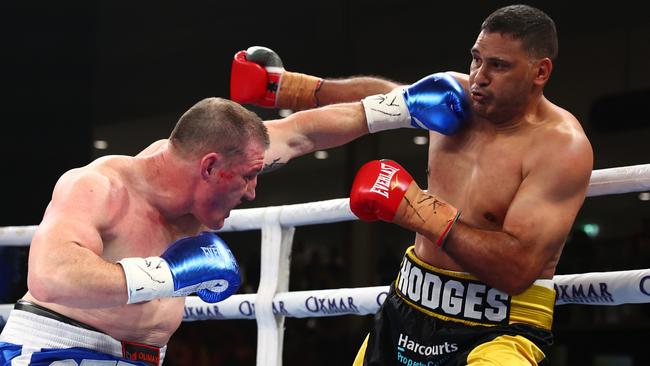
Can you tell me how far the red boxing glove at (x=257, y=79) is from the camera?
100.0 inches

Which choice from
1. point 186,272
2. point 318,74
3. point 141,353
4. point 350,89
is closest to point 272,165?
point 350,89

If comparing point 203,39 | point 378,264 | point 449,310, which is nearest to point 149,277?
point 449,310

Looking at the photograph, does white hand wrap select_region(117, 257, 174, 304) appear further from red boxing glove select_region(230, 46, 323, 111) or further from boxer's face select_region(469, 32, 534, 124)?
boxer's face select_region(469, 32, 534, 124)

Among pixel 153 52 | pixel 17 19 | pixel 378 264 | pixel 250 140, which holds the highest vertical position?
pixel 250 140

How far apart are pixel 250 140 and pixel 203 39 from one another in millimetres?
6449

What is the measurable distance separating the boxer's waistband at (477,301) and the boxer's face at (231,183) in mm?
490

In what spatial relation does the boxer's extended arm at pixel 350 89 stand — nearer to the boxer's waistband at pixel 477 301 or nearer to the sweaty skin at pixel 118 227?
the sweaty skin at pixel 118 227

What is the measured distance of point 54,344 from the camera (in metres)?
2.08

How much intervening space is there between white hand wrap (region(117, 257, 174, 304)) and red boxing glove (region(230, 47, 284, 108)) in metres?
0.73

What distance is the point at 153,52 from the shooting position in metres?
8.55

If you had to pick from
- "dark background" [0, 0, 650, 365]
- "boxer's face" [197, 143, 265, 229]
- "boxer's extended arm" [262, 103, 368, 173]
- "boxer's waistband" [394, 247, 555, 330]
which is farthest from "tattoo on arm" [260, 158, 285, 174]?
"dark background" [0, 0, 650, 365]

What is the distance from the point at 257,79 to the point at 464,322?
949 mm

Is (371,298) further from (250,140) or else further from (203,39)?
(203,39)

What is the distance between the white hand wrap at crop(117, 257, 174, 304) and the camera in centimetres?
191
